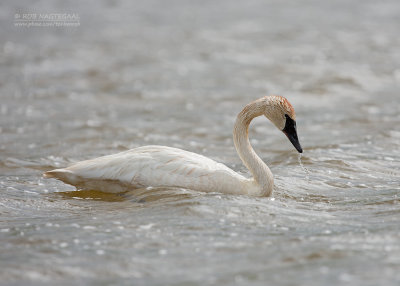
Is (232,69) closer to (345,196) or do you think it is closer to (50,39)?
(50,39)

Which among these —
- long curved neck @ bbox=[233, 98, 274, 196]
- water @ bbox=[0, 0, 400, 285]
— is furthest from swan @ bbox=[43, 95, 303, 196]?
water @ bbox=[0, 0, 400, 285]

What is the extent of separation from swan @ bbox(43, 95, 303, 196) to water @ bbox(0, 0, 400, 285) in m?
0.14

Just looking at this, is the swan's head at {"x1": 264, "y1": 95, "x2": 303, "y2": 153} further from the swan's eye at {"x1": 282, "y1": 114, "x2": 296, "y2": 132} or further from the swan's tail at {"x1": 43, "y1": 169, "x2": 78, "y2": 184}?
the swan's tail at {"x1": 43, "y1": 169, "x2": 78, "y2": 184}

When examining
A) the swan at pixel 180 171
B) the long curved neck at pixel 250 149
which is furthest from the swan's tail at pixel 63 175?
the long curved neck at pixel 250 149

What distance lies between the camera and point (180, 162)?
812 centimetres

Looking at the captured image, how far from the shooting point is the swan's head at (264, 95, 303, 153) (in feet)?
27.3

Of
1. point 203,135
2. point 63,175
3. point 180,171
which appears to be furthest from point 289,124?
point 203,135

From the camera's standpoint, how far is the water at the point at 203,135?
6.11 meters

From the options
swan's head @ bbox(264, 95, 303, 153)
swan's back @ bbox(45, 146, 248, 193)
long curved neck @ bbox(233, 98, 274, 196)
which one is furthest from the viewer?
swan's head @ bbox(264, 95, 303, 153)

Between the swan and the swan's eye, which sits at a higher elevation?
the swan's eye

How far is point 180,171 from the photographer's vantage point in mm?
8039

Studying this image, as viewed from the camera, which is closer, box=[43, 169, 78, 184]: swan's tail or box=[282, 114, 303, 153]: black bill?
box=[43, 169, 78, 184]: swan's tail

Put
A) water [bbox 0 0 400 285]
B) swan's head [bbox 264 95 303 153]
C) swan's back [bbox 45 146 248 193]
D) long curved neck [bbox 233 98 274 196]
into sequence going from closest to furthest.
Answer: water [bbox 0 0 400 285], swan's back [bbox 45 146 248 193], long curved neck [bbox 233 98 274 196], swan's head [bbox 264 95 303 153]

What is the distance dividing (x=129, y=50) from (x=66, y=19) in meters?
4.57
